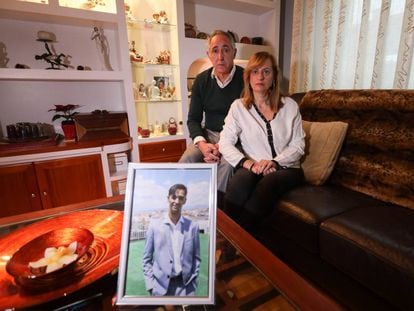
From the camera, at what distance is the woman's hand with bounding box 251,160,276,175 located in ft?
4.21

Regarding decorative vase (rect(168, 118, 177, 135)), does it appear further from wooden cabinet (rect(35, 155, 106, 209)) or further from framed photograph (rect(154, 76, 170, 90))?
wooden cabinet (rect(35, 155, 106, 209))

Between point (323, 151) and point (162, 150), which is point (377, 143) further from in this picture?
point (162, 150)

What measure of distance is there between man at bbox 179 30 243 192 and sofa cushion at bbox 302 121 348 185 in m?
0.48

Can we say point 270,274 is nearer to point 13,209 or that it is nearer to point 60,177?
point 60,177

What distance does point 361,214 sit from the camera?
1023mm

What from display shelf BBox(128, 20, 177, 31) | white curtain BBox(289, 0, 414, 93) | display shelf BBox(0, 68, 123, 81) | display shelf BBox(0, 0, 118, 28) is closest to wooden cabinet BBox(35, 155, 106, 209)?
display shelf BBox(0, 68, 123, 81)

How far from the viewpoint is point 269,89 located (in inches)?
55.2

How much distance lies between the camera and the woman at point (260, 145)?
1.23 metres

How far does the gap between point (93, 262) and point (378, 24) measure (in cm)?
216

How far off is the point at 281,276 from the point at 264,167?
73cm

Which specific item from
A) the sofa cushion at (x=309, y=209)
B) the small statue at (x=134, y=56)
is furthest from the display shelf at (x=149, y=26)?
the sofa cushion at (x=309, y=209)

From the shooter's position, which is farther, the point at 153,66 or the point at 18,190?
the point at 153,66

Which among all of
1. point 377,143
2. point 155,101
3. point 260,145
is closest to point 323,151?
point 377,143

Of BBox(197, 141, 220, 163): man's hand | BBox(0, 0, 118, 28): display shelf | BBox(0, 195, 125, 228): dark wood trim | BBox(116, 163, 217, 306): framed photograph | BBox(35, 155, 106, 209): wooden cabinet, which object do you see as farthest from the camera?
BBox(35, 155, 106, 209): wooden cabinet
